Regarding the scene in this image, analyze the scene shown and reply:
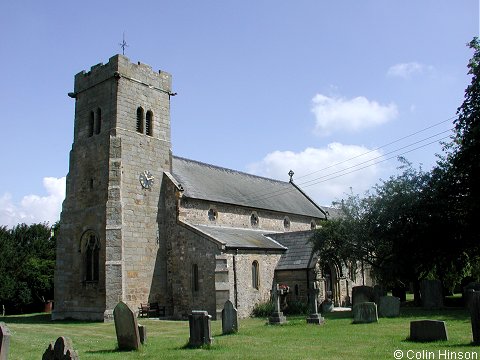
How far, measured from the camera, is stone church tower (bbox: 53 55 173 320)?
2509cm

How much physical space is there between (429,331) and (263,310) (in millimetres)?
14166

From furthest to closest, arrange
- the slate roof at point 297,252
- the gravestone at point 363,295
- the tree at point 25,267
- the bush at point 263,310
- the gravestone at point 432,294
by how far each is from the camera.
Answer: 1. the tree at point 25,267
2. the slate roof at point 297,252
3. the bush at point 263,310
4. the gravestone at point 432,294
5. the gravestone at point 363,295

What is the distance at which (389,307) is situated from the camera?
64.4ft

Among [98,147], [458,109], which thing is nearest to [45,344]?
[98,147]

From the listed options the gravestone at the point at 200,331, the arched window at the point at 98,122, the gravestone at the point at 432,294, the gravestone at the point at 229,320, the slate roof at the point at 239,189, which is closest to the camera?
the gravestone at the point at 200,331

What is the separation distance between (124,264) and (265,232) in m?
11.3

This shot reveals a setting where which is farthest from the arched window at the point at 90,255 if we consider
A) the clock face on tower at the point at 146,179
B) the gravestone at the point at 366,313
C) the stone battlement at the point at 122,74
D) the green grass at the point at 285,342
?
the gravestone at the point at 366,313

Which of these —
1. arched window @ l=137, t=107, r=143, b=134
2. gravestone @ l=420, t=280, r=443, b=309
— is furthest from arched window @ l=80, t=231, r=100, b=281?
gravestone @ l=420, t=280, r=443, b=309

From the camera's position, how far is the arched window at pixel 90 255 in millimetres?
25953

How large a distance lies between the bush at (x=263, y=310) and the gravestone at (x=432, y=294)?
7.82 m

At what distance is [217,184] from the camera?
1278 inches

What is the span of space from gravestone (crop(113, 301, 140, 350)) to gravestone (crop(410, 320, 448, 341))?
7.55 meters

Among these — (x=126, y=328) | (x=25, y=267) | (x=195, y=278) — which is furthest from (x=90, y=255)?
(x=25, y=267)

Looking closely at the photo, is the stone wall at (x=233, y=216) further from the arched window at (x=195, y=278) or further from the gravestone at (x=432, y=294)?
the gravestone at (x=432, y=294)
